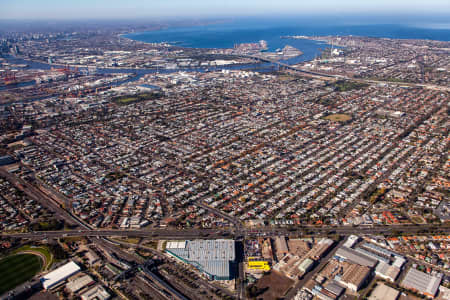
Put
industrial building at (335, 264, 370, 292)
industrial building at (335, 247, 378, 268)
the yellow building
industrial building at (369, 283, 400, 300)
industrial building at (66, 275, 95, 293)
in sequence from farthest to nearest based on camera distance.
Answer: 1. industrial building at (335, 247, 378, 268)
2. the yellow building
3. industrial building at (66, 275, 95, 293)
4. industrial building at (335, 264, 370, 292)
5. industrial building at (369, 283, 400, 300)

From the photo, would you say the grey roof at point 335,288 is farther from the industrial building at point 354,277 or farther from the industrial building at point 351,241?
the industrial building at point 351,241

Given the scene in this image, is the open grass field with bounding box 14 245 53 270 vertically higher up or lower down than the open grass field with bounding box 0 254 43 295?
higher up

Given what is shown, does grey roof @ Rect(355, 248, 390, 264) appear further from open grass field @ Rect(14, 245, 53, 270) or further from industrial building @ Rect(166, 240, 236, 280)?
open grass field @ Rect(14, 245, 53, 270)

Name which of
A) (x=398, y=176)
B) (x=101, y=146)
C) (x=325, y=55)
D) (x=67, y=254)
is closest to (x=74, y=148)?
(x=101, y=146)

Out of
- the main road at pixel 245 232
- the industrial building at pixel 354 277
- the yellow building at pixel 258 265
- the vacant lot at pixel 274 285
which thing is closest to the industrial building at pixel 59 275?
the main road at pixel 245 232

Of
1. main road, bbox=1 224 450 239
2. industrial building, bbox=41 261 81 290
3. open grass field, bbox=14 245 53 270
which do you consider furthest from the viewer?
main road, bbox=1 224 450 239

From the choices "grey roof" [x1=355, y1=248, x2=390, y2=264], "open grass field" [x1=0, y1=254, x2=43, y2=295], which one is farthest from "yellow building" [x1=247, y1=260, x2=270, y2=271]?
"open grass field" [x1=0, y1=254, x2=43, y2=295]
